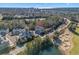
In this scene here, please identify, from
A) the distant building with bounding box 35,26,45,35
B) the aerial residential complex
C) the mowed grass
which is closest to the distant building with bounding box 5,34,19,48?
the aerial residential complex

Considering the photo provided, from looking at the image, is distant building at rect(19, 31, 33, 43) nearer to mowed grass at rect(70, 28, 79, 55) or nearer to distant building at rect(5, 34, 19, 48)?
distant building at rect(5, 34, 19, 48)

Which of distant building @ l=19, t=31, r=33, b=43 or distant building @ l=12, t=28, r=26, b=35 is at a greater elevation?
distant building @ l=12, t=28, r=26, b=35

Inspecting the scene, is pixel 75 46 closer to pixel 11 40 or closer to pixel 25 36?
pixel 25 36

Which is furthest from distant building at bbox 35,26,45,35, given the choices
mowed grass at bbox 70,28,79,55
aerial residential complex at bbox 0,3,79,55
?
mowed grass at bbox 70,28,79,55

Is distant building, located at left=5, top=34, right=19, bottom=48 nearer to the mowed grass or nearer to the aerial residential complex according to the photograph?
the aerial residential complex

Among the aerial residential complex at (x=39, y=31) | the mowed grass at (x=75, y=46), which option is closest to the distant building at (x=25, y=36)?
the aerial residential complex at (x=39, y=31)

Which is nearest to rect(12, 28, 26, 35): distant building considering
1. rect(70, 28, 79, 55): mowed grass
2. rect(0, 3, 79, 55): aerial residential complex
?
rect(0, 3, 79, 55): aerial residential complex

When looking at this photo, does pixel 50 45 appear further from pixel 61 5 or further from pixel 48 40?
pixel 61 5

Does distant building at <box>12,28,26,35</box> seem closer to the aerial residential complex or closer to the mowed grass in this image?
the aerial residential complex

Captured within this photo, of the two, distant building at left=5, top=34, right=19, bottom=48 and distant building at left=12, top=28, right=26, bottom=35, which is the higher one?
distant building at left=12, top=28, right=26, bottom=35

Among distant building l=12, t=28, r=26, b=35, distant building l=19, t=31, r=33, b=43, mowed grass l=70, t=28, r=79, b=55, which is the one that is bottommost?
mowed grass l=70, t=28, r=79, b=55

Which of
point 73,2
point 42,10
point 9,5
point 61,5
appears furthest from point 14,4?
point 73,2
